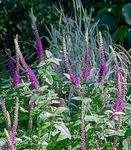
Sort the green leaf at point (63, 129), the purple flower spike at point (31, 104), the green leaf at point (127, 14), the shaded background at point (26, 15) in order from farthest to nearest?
the shaded background at point (26, 15) < the green leaf at point (127, 14) < the purple flower spike at point (31, 104) < the green leaf at point (63, 129)

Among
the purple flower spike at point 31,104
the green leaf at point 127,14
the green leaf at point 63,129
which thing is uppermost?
the green leaf at point 127,14

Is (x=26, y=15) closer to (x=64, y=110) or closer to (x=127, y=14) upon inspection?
(x=127, y=14)

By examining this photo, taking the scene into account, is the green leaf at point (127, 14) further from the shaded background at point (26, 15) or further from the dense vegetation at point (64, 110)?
the dense vegetation at point (64, 110)

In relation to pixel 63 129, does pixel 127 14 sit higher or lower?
higher

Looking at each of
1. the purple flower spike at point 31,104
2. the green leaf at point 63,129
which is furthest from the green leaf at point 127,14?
the green leaf at point 63,129

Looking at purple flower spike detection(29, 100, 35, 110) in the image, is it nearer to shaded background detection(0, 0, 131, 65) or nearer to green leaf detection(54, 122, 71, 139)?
green leaf detection(54, 122, 71, 139)

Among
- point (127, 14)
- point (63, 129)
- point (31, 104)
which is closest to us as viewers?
point (63, 129)

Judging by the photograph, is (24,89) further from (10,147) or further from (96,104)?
(10,147)

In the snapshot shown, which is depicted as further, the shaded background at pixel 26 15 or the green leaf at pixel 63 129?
the shaded background at pixel 26 15

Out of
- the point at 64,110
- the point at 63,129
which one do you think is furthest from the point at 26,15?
the point at 63,129

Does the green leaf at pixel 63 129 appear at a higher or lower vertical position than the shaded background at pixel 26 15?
lower

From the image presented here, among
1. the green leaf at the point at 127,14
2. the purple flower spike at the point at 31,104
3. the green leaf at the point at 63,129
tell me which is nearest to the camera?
the green leaf at the point at 63,129

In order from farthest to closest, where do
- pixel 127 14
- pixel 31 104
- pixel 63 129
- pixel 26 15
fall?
pixel 26 15 → pixel 127 14 → pixel 31 104 → pixel 63 129

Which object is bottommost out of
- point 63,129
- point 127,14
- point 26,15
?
point 63,129
